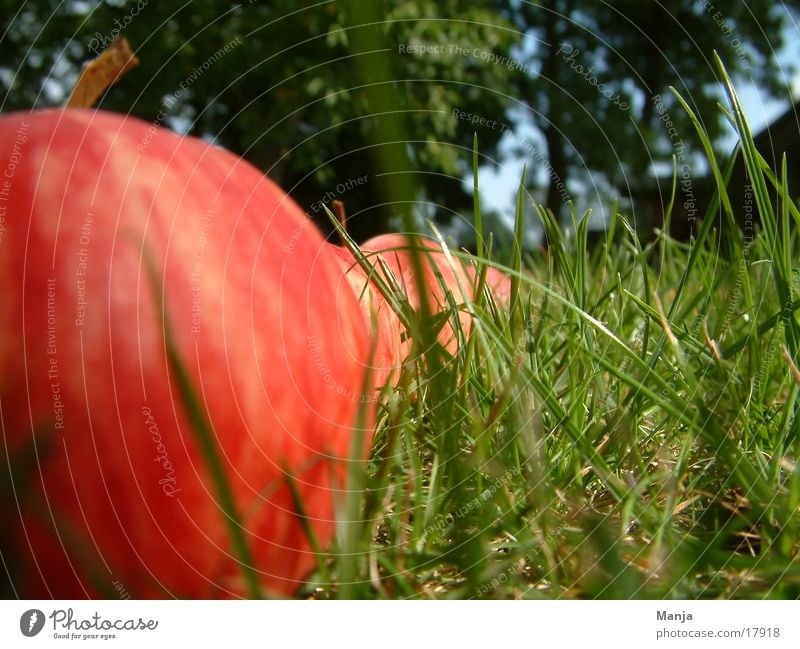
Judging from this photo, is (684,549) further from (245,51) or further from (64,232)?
(245,51)

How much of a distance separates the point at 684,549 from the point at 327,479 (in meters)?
0.15

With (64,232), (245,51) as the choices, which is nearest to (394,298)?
(64,232)

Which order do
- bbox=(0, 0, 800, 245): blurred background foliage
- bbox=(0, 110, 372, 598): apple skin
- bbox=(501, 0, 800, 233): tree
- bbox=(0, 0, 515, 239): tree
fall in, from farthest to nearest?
bbox=(0, 0, 515, 239): tree → bbox=(0, 0, 800, 245): blurred background foliage → bbox=(501, 0, 800, 233): tree → bbox=(0, 110, 372, 598): apple skin

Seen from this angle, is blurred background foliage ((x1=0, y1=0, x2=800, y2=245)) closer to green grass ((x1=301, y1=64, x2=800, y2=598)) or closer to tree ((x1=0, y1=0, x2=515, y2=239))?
tree ((x1=0, y1=0, x2=515, y2=239))

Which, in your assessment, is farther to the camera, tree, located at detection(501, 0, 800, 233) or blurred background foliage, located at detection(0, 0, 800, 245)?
blurred background foliage, located at detection(0, 0, 800, 245)

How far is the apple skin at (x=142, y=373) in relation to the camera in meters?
0.26

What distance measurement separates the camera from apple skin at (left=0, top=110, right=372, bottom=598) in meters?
0.26

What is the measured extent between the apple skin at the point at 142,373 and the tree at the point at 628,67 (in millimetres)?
253

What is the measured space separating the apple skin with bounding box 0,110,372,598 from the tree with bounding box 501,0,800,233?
25 cm

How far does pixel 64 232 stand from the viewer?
0.28m
